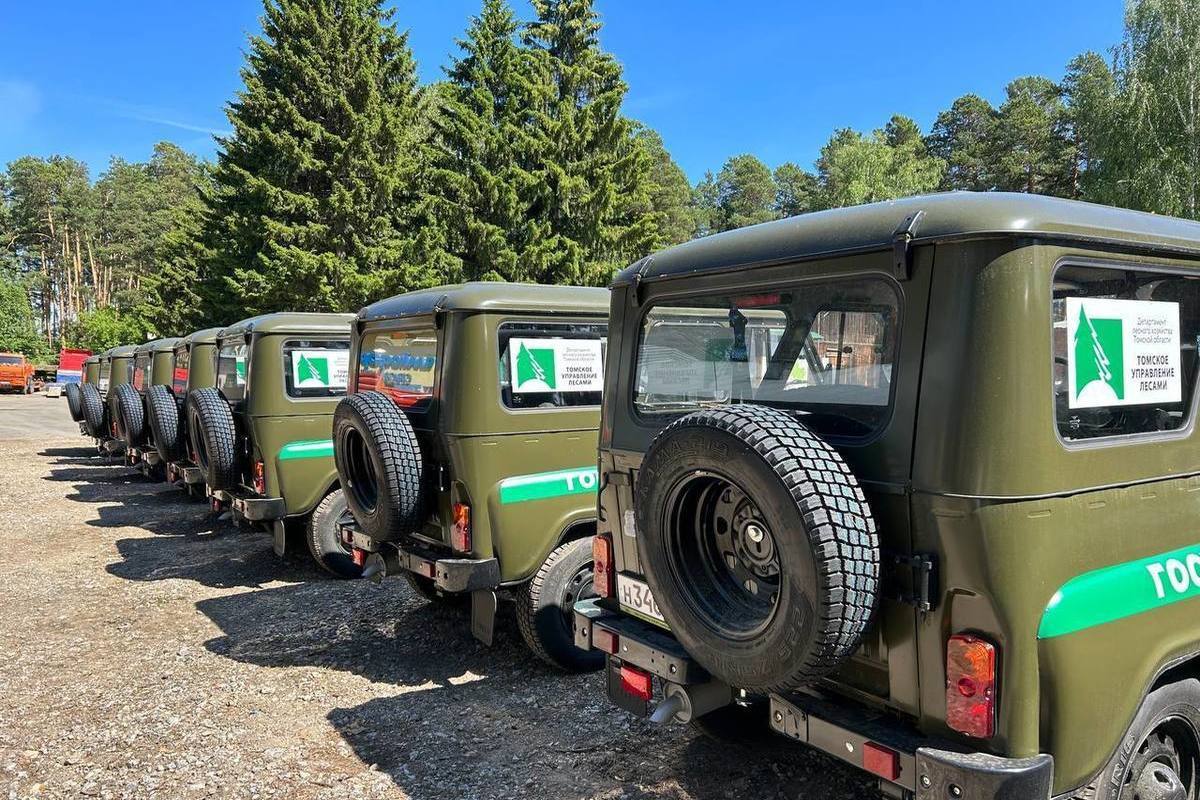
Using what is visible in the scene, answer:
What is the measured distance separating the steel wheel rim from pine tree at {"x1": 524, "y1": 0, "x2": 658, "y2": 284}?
2132 centimetres

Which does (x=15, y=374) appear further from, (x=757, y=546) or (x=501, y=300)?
(x=757, y=546)

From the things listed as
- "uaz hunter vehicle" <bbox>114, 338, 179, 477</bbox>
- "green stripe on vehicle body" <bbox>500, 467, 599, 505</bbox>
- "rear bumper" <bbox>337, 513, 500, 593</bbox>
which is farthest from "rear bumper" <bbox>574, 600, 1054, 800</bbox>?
"uaz hunter vehicle" <bbox>114, 338, 179, 477</bbox>

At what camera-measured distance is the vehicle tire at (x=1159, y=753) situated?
239 centimetres

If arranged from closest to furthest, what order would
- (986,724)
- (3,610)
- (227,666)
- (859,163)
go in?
(986,724)
(227,666)
(3,610)
(859,163)

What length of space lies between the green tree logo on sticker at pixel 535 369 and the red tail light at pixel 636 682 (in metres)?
2.15

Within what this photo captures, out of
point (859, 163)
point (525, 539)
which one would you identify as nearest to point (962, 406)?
point (525, 539)

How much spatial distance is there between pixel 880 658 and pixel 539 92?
2466 cm

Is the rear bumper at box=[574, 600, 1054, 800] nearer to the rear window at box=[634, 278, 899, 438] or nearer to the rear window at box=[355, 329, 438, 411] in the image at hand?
the rear window at box=[634, 278, 899, 438]

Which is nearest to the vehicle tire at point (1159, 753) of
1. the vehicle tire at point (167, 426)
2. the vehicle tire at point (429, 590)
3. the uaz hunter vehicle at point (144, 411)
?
the vehicle tire at point (429, 590)

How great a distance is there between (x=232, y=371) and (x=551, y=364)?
469 cm

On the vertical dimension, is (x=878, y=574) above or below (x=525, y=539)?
above

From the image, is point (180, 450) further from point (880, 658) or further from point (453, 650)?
point (880, 658)

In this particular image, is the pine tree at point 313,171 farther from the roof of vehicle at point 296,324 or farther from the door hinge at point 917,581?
the door hinge at point 917,581

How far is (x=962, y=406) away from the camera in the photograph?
7.21ft
